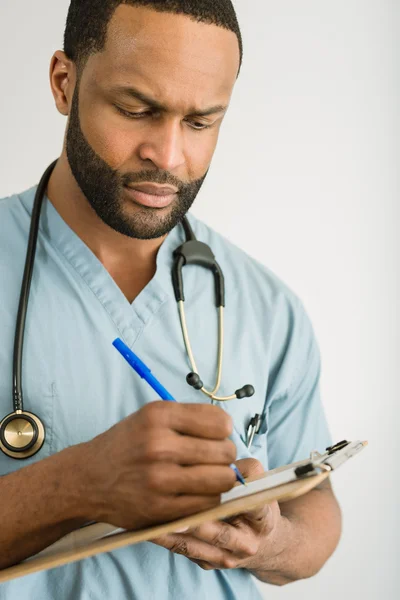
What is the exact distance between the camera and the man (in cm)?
108

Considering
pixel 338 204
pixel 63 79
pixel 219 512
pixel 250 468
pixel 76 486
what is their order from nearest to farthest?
1. pixel 219 512
2. pixel 76 486
3. pixel 250 468
4. pixel 63 79
5. pixel 338 204

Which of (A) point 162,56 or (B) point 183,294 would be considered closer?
(A) point 162,56

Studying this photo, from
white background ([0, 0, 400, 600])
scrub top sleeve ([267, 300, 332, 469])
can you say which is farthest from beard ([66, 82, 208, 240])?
white background ([0, 0, 400, 600])

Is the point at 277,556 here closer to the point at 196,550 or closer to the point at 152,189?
the point at 196,550

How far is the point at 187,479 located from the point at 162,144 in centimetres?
49

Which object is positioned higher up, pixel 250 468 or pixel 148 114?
pixel 148 114

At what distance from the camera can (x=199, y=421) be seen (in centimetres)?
88

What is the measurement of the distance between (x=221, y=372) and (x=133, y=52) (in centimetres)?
47

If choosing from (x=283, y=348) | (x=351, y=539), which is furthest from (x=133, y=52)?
(x=351, y=539)

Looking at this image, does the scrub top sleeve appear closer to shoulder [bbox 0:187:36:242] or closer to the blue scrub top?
the blue scrub top

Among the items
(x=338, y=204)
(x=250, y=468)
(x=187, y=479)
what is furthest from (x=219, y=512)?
(x=338, y=204)

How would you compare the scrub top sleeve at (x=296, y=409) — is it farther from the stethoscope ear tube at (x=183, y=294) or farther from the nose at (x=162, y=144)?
the nose at (x=162, y=144)

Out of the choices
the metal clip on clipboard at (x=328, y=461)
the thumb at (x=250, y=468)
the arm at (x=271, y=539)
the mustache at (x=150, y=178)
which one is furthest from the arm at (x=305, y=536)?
the mustache at (x=150, y=178)

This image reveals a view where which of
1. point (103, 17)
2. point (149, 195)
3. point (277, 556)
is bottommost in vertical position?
point (277, 556)
